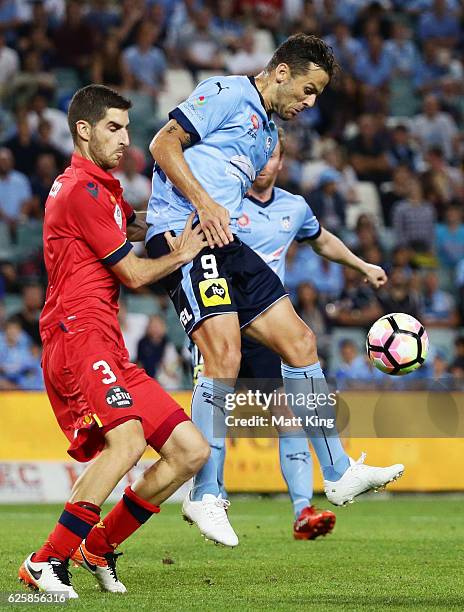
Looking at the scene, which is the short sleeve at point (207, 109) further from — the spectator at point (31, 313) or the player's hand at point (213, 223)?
the spectator at point (31, 313)

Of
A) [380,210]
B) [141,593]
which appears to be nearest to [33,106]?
[380,210]

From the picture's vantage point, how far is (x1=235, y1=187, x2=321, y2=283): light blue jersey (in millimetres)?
8781

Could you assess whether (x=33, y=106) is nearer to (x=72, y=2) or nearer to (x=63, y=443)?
(x=72, y=2)

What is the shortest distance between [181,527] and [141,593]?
158 inches

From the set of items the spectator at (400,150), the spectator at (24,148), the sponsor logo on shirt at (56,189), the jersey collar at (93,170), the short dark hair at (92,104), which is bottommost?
the spectator at (400,150)

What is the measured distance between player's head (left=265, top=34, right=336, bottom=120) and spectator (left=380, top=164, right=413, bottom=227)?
37.5 feet

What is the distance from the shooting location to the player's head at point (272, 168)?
28.3 ft

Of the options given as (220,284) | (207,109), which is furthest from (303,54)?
(220,284)

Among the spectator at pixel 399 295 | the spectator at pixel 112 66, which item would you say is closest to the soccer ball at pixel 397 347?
the spectator at pixel 399 295

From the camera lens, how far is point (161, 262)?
20.2 ft

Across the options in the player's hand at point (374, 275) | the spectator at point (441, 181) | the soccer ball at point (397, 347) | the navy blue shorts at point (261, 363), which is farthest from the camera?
the spectator at point (441, 181)

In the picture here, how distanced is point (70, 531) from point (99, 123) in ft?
6.75

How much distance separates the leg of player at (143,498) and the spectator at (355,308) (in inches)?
360

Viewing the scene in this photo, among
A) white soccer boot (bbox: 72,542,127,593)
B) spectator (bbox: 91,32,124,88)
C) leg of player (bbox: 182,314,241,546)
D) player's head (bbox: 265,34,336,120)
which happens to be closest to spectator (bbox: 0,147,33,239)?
spectator (bbox: 91,32,124,88)
